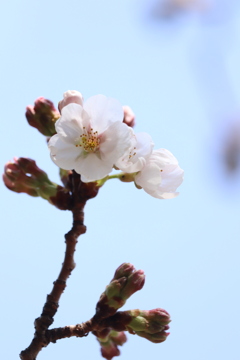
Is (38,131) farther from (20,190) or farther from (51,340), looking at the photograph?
(51,340)

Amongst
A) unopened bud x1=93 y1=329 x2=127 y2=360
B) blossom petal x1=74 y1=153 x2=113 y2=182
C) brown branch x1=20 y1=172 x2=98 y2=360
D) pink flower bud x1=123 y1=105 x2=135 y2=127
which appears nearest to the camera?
brown branch x1=20 y1=172 x2=98 y2=360

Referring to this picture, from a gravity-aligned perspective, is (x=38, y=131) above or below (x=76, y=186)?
above

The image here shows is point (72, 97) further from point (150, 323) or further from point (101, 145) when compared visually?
point (150, 323)

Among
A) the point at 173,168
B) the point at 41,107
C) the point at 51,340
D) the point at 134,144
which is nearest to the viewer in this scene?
the point at 51,340

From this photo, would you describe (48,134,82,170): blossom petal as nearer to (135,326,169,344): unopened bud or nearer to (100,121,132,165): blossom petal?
(100,121,132,165): blossom petal

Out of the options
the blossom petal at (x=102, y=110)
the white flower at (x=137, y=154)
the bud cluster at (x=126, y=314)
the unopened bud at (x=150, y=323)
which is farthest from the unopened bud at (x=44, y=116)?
the unopened bud at (x=150, y=323)

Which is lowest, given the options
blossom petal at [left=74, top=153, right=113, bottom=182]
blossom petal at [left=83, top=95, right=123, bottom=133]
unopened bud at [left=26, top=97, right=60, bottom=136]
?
blossom petal at [left=74, top=153, right=113, bottom=182]

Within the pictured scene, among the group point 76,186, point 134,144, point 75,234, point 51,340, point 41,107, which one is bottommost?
point 51,340

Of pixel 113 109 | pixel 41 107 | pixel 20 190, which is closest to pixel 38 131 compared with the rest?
pixel 41 107

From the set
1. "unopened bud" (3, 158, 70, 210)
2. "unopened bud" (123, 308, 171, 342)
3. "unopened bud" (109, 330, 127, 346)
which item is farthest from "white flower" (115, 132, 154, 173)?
A: "unopened bud" (109, 330, 127, 346)
